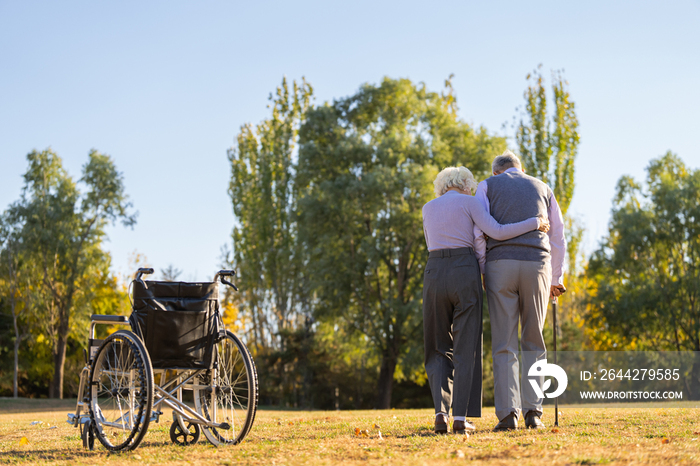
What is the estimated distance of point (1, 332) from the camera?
25984 mm

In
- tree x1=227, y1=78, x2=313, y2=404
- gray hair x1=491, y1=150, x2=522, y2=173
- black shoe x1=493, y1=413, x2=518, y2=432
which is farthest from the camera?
tree x1=227, y1=78, x2=313, y2=404

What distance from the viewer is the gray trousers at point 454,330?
420 centimetres

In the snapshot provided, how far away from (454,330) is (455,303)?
0.19 metres

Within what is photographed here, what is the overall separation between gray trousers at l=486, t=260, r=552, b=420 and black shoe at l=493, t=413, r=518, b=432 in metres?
0.03

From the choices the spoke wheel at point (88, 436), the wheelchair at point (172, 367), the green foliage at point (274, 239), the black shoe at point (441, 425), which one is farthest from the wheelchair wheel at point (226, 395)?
the green foliage at point (274, 239)

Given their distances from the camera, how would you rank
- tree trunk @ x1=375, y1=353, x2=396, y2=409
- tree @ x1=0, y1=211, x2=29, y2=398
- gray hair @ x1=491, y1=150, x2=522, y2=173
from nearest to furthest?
gray hair @ x1=491, y1=150, x2=522, y2=173 < tree trunk @ x1=375, y1=353, x2=396, y2=409 < tree @ x1=0, y1=211, x2=29, y2=398

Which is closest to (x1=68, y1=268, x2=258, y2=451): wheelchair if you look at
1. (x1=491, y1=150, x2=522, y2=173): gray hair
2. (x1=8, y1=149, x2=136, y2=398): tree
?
(x1=491, y1=150, x2=522, y2=173): gray hair

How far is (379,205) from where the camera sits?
19.8 metres

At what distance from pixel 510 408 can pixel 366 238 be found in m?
15.6

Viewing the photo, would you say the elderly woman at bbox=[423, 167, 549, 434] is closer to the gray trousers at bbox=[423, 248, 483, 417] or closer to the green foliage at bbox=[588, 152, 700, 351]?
the gray trousers at bbox=[423, 248, 483, 417]

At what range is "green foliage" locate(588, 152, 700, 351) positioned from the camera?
23.9 meters

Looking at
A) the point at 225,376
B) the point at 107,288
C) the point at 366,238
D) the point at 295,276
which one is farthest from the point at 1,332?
the point at 225,376

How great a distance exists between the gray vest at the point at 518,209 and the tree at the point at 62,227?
21326 millimetres

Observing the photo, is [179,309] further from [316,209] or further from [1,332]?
[1,332]
